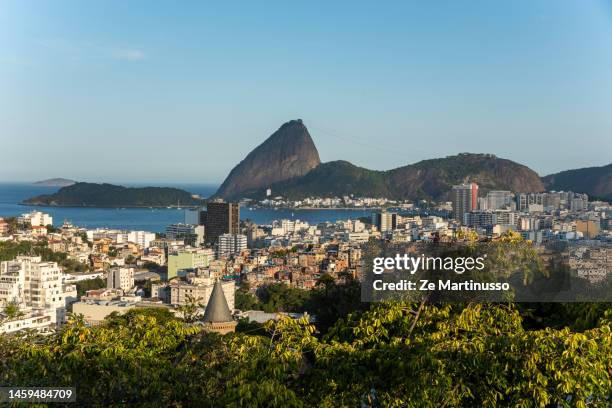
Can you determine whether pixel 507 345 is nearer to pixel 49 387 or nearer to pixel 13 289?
pixel 49 387

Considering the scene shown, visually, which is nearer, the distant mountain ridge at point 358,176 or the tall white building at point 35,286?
the tall white building at point 35,286

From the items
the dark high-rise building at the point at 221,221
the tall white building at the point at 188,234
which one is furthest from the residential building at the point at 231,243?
the dark high-rise building at the point at 221,221

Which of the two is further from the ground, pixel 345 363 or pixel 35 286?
pixel 345 363

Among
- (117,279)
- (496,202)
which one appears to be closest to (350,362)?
(117,279)

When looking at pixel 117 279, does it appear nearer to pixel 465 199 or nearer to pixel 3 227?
pixel 3 227

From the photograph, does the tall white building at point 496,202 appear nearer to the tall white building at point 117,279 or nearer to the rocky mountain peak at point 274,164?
the tall white building at point 117,279

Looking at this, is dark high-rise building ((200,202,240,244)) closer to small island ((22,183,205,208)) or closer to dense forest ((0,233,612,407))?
small island ((22,183,205,208))

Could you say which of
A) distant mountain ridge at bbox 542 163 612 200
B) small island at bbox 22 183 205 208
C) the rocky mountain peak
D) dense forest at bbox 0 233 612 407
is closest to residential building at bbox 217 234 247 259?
distant mountain ridge at bbox 542 163 612 200
